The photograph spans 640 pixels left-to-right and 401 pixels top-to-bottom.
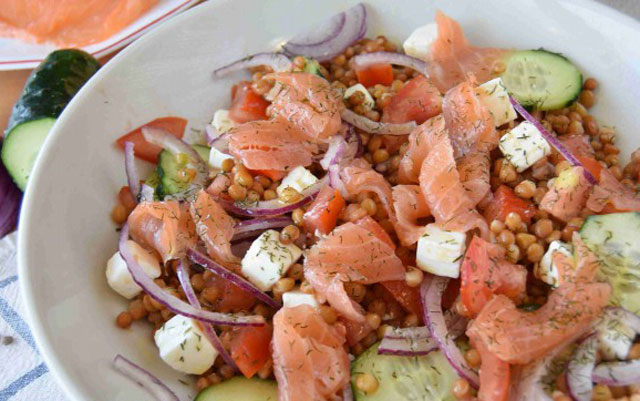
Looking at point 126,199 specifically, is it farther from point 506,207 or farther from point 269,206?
point 506,207

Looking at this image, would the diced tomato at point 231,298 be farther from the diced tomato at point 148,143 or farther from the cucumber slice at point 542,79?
the cucumber slice at point 542,79

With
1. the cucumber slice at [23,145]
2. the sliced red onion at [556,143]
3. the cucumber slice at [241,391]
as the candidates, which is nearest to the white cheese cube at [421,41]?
the sliced red onion at [556,143]

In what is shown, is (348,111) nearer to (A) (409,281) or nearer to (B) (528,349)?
(A) (409,281)

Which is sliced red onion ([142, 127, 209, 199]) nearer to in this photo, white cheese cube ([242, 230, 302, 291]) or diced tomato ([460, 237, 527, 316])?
white cheese cube ([242, 230, 302, 291])

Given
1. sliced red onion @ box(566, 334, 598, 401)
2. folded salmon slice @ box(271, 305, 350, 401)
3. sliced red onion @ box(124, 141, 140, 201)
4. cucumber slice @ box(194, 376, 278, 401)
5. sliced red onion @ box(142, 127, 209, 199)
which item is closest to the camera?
sliced red onion @ box(566, 334, 598, 401)

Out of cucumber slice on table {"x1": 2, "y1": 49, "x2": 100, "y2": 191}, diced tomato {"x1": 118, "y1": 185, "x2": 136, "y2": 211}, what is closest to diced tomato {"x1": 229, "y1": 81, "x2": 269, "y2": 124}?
diced tomato {"x1": 118, "y1": 185, "x2": 136, "y2": 211}

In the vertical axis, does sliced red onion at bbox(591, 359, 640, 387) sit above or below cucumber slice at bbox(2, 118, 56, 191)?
below
